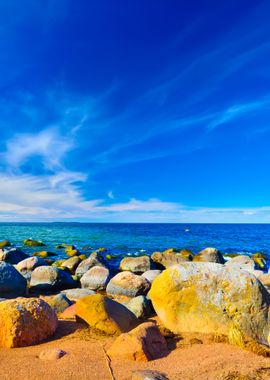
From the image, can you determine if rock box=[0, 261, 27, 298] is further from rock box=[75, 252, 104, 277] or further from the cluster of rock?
rock box=[75, 252, 104, 277]

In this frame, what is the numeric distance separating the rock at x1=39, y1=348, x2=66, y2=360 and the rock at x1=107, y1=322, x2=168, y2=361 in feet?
2.49

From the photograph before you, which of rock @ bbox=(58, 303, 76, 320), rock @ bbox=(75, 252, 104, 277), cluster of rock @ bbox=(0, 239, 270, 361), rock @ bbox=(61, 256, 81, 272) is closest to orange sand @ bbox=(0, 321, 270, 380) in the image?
cluster of rock @ bbox=(0, 239, 270, 361)

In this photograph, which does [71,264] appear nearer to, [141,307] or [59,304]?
[59,304]

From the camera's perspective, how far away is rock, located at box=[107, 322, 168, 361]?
473 centimetres

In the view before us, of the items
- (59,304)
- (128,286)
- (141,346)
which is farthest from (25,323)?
(128,286)

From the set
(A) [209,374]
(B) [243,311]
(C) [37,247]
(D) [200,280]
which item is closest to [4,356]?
(A) [209,374]

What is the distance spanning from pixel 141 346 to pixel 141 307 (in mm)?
3714

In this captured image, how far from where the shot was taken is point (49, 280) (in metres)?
13.1

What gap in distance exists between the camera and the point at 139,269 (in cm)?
1903

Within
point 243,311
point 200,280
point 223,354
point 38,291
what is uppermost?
point 200,280

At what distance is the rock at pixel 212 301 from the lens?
598cm

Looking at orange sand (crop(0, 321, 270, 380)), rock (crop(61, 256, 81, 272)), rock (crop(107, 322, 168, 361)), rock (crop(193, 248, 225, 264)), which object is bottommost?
rock (crop(61, 256, 81, 272))

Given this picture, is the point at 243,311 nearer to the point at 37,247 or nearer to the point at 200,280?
the point at 200,280

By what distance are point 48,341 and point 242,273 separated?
4056 millimetres
